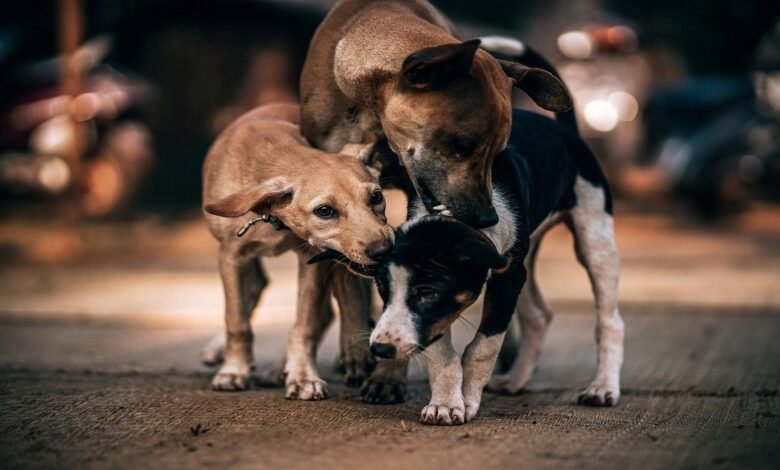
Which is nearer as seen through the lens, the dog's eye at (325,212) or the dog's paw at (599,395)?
the dog's eye at (325,212)

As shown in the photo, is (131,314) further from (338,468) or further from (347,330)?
(338,468)

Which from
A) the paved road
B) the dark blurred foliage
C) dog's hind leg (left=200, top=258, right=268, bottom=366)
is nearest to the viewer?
the paved road

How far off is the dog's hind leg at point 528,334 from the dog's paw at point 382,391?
59 centimetres

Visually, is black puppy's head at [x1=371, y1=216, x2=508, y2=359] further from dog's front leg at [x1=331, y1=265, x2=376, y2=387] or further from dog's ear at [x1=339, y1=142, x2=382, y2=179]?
dog's front leg at [x1=331, y1=265, x2=376, y2=387]

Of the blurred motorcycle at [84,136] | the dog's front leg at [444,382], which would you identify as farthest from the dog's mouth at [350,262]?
the blurred motorcycle at [84,136]

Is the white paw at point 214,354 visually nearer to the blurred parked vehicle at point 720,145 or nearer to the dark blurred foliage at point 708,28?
the blurred parked vehicle at point 720,145

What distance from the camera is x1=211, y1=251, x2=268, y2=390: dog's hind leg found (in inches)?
210

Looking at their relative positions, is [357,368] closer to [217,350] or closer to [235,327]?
[235,327]

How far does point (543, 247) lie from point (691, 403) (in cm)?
724

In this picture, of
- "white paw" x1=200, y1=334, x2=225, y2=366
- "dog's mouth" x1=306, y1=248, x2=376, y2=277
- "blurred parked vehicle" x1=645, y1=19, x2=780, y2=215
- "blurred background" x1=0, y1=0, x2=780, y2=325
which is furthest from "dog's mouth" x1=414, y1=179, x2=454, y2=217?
"blurred parked vehicle" x1=645, y1=19, x2=780, y2=215

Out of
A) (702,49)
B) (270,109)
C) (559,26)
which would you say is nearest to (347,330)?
(270,109)

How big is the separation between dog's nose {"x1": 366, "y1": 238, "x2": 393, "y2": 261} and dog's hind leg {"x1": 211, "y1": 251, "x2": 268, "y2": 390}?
958 mm

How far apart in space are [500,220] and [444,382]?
694 mm

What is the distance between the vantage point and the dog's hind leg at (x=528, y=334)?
5465 millimetres
